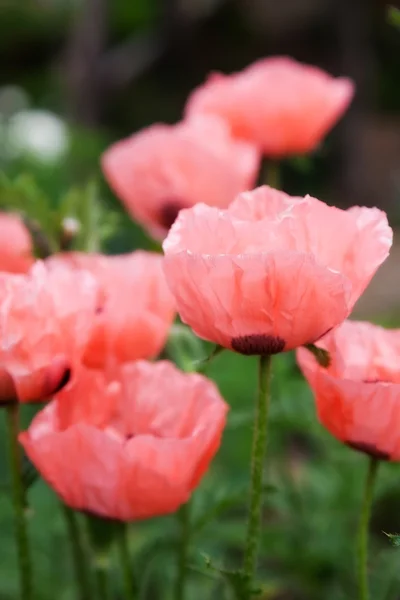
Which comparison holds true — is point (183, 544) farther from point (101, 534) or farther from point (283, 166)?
point (283, 166)

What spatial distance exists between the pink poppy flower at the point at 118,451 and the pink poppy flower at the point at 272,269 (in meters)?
0.07

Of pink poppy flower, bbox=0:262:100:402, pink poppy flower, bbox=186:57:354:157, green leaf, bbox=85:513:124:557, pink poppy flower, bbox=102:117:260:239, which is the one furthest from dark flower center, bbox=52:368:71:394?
pink poppy flower, bbox=186:57:354:157

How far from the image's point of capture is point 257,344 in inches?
14.9

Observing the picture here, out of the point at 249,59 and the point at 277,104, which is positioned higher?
the point at 277,104

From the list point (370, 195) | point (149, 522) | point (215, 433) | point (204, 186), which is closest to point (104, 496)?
point (215, 433)

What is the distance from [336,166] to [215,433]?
335 cm

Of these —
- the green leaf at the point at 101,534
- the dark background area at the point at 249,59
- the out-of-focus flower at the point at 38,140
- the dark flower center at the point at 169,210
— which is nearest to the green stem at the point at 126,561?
the green leaf at the point at 101,534

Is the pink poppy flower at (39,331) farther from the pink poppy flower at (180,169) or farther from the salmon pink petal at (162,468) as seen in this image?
the pink poppy flower at (180,169)

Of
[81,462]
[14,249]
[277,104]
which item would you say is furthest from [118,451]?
[277,104]

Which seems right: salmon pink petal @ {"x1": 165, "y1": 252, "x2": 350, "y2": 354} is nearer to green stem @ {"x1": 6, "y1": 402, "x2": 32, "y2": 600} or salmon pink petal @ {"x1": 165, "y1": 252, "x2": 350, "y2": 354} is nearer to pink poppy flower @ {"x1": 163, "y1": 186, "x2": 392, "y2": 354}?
pink poppy flower @ {"x1": 163, "y1": 186, "x2": 392, "y2": 354}

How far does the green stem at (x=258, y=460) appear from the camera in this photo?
39 cm

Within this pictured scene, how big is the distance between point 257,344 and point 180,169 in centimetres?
32

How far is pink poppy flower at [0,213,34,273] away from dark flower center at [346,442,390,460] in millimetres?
281

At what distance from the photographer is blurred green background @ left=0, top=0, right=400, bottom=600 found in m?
0.77
